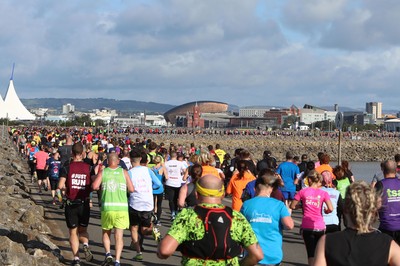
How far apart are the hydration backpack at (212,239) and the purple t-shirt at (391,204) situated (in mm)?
4139

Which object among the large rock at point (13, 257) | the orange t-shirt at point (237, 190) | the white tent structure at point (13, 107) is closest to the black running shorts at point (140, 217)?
the orange t-shirt at point (237, 190)

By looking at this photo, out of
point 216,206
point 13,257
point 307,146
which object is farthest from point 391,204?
point 307,146

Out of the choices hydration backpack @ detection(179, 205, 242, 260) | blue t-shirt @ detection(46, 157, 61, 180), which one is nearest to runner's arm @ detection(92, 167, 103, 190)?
hydration backpack @ detection(179, 205, 242, 260)

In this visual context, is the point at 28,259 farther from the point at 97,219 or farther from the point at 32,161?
the point at 32,161

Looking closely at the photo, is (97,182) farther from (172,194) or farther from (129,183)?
(172,194)

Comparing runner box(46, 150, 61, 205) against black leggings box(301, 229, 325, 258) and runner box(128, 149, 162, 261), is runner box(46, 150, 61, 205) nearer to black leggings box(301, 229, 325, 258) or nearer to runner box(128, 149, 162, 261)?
runner box(128, 149, 162, 261)

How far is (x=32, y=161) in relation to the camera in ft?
78.0

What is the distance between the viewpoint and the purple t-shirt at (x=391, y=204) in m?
8.77

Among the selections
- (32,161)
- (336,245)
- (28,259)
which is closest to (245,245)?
(336,245)

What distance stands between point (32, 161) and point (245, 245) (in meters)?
19.4

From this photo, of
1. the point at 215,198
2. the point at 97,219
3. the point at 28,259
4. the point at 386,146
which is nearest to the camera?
the point at 215,198

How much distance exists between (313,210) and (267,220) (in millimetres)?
2158

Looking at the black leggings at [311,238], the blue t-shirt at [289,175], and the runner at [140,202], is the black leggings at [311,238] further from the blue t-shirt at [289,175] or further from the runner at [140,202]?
the blue t-shirt at [289,175]

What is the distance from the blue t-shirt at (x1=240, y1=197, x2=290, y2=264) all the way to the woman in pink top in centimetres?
198
